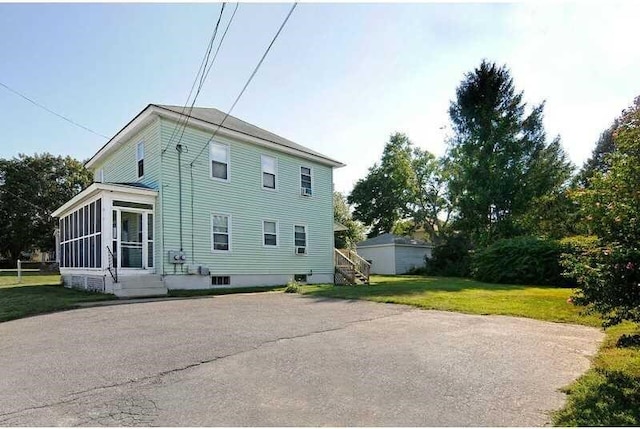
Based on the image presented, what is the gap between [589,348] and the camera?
19.6 feet

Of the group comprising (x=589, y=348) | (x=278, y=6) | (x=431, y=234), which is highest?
(x=278, y=6)

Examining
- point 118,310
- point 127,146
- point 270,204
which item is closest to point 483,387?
point 118,310

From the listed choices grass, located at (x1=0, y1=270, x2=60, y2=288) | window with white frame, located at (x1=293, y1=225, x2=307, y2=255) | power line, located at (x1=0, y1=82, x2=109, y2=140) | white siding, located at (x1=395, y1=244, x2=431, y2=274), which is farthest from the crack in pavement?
white siding, located at (x1=395, y1=244, x2=431, y2=274)

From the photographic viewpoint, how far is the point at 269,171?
698 inches

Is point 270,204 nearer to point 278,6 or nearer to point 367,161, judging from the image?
point 278,6

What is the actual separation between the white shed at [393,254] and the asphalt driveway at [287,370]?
2285cm

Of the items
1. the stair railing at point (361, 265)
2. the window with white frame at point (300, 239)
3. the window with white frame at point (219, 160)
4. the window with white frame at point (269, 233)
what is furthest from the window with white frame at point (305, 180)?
the window with white frame at point (219, 160)

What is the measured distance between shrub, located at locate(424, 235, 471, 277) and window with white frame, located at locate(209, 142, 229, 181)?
615 inches

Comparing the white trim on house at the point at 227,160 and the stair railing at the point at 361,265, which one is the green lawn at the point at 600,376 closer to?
the stair railing at the point at 361,265

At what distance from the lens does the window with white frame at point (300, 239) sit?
18.6m

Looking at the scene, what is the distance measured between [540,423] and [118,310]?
8.79 meters

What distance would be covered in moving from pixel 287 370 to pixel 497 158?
87.7 feet

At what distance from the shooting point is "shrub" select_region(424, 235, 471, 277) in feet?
83.5

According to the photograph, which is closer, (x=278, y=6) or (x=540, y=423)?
(x=540, y=423)
